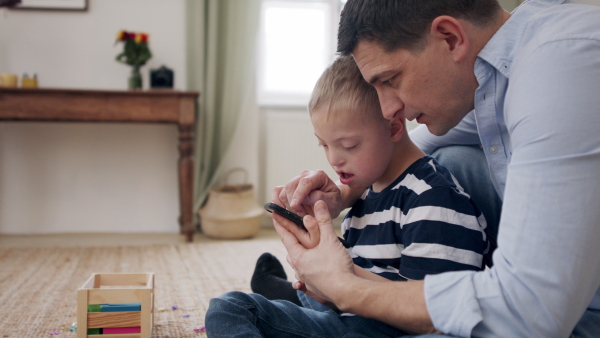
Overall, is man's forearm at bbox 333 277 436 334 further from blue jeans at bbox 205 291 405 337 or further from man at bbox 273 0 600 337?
blue jeans at bbox 205 291 405 337

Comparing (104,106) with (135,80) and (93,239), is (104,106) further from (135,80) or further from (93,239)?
(93,239)

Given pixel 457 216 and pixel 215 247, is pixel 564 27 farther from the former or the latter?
pixel 215 247

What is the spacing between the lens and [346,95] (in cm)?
112

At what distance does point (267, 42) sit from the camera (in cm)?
363

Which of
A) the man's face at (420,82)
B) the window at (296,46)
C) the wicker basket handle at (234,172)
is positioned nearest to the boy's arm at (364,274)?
the man's face at (420,82)

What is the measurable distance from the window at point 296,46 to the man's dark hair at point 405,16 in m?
2.67

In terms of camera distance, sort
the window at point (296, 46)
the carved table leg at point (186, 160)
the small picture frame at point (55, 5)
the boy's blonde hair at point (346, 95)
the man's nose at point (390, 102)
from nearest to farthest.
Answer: the man's nose at point (390, 102) → the boy's blonde hair at point (346, 95) → the carved table leg at point (186, 160) → the small picture frame at point (55, 5) → the window at point (296, 46)

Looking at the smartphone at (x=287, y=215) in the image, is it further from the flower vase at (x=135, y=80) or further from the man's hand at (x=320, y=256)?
the flower vase at (x=135, y=80)

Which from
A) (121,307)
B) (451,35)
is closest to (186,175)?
(121,307)

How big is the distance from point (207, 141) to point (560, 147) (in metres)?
2.79

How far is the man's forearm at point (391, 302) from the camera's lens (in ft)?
2.65

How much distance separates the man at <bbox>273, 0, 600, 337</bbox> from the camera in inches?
28.4

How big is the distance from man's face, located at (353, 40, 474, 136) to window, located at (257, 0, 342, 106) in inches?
104

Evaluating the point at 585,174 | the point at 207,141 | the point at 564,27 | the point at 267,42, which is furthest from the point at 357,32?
the point at 267,42
